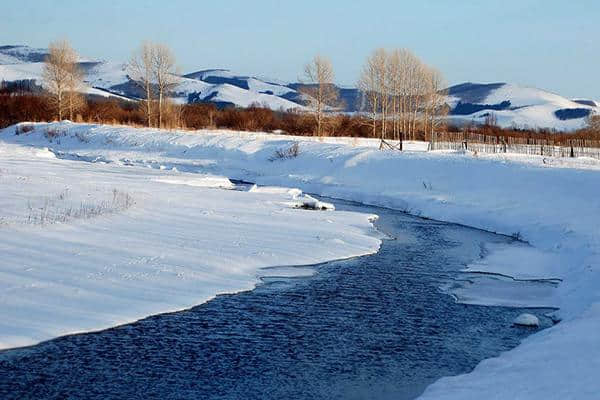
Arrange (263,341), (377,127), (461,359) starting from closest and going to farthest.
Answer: (461,359), (263,341), (377,127)

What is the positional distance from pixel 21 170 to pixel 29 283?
15513 millimetres

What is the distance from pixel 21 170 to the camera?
24.1 m

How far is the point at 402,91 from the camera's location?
67.6 m

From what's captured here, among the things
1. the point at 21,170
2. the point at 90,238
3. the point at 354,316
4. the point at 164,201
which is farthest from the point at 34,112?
the point at 354,316

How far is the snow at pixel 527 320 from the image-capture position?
367 inches

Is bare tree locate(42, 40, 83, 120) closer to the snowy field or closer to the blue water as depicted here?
the snowy field

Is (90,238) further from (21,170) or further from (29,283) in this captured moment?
(21,170)

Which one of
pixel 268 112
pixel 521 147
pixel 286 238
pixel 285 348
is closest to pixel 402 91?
pixel 268 112

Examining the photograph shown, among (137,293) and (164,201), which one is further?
(164,201)

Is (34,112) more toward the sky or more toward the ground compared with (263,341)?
more toward the sky

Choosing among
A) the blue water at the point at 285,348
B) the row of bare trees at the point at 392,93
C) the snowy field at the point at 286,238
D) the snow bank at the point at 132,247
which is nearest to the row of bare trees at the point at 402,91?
the row of bare trees at the point at 392,93

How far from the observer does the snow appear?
9312 millimetres

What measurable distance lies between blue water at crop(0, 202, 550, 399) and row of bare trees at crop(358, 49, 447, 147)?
52.0 metres

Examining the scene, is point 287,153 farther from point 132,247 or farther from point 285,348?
point 285,348
